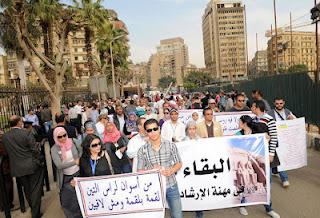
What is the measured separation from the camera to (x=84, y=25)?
23.0 metres

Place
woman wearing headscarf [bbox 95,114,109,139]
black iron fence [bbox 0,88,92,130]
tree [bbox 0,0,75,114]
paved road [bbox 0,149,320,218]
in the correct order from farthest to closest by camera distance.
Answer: tree [bbox 0,0,75,114], black iron fence [bbox 0,88,92,130], woman wearing headscarf [bbox 95,114,109,139], paved road [bbox 0,149,320,218]

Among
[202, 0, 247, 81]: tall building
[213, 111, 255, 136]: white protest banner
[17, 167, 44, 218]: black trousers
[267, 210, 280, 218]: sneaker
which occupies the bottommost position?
[267, 210, 280, 218]: sneaker

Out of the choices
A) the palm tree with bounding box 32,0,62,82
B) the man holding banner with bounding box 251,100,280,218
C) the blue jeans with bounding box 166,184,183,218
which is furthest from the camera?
the palm tree with bounding box 32,0,62,82

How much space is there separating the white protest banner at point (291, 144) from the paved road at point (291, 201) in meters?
0.39

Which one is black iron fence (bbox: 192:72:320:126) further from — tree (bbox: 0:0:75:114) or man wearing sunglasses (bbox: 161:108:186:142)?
tree (bbox: 0:0:75:114)

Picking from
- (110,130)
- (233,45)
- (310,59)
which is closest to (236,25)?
(233,45)

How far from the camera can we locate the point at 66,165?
499 centimetres

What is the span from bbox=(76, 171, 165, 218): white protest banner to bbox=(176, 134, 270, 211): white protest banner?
1.03 metres

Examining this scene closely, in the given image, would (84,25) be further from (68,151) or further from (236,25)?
(236,25)

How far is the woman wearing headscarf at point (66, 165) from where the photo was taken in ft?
16.4

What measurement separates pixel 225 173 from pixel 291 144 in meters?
2.38

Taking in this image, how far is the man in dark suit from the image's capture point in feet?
18.8

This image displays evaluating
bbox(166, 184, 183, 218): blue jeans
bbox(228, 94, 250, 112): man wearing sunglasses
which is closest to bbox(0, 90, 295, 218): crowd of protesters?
bbox(166, 184, 183, 218): blue jeans

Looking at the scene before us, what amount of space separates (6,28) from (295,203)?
832 inches
